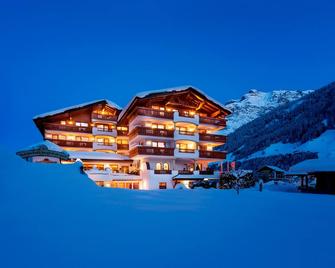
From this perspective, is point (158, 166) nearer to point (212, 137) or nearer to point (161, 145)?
point (161, 145)

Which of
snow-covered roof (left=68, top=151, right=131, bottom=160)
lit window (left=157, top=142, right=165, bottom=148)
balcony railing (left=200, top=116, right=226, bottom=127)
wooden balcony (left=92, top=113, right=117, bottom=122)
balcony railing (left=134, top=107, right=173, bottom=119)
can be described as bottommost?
snow-covered roof (left=68, top=151, right=131, bottom=160)

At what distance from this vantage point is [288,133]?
234 feet

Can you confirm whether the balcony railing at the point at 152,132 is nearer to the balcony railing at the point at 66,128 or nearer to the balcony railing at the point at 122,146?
the balcony railing at the point at 122,146

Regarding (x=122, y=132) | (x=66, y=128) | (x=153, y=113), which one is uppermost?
(x=153, y=113)

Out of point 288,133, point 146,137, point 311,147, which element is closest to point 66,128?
point 146,137

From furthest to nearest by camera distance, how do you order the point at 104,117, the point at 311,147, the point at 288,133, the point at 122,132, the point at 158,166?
the point at 288,133 → the point at 311,147 → the point at 122,132 → the point at 104,117 → the point at 158,166

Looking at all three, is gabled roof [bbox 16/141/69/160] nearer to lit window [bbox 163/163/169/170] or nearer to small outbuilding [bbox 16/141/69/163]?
small outbuilding [bbox 16/141/69/163]

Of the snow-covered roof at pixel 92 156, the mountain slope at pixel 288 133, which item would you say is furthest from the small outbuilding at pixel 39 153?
the mountain slope at pixel 288 133

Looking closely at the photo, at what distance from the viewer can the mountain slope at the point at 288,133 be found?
60644 mm

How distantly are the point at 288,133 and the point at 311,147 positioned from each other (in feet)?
44.2

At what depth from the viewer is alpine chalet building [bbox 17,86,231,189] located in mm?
29172

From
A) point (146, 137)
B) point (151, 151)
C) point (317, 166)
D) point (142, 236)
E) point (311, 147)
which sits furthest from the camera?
point (311, 147)

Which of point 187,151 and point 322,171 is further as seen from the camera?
point 187,151

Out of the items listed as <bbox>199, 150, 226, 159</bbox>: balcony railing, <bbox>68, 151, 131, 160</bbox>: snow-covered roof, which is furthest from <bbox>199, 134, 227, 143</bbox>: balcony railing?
<bbox>68, 151, 131, 160</bbox>: snow-covered roof
